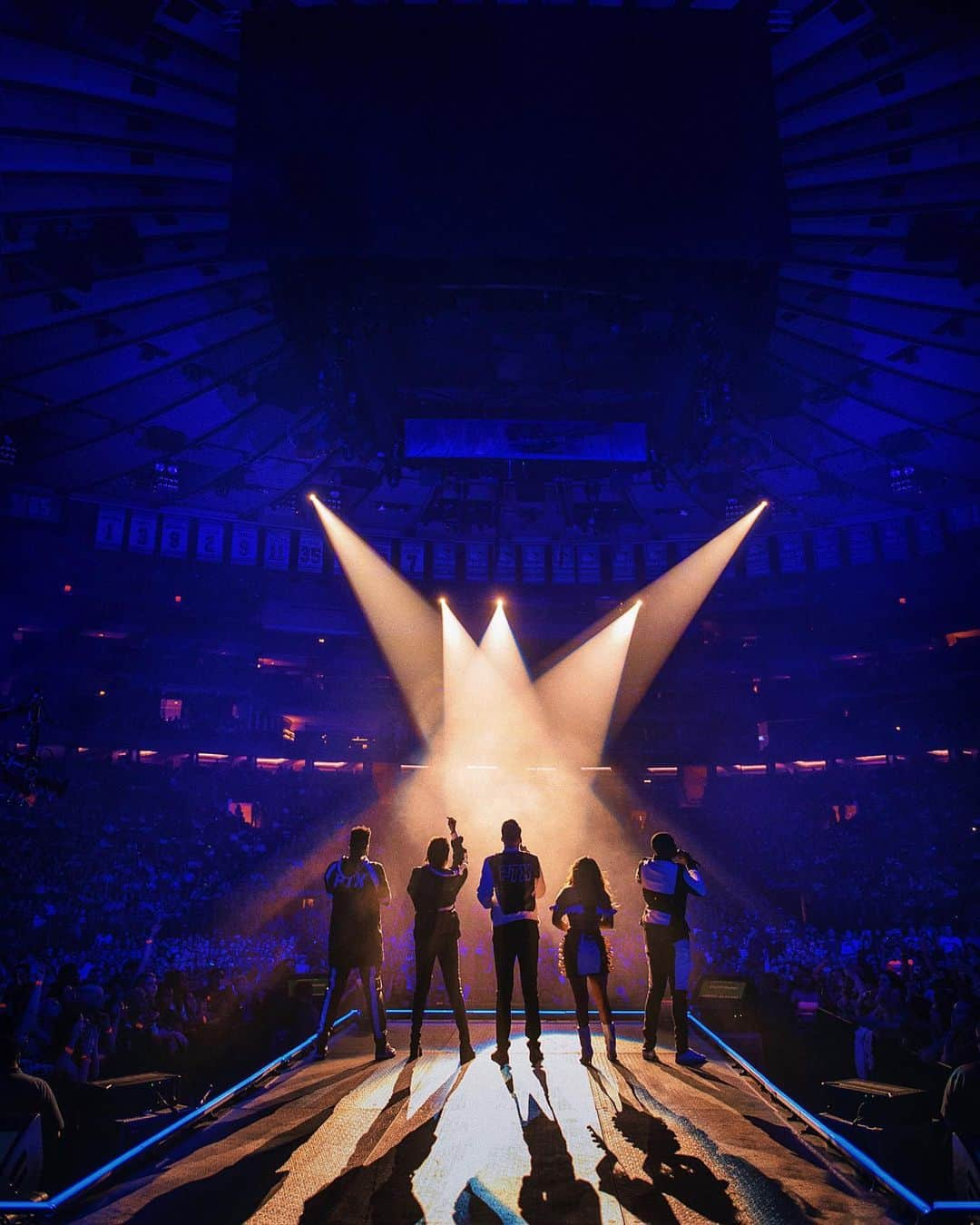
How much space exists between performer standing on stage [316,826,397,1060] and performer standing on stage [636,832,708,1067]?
2339 mm

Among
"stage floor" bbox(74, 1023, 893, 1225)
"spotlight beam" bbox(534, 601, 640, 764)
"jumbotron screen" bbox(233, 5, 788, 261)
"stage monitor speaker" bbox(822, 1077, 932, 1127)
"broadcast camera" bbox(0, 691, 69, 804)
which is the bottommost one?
"stage monitor speaker" bbox(822, 1077, 932, 1127)

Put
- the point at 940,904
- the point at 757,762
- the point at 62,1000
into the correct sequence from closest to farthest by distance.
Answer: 1. the point at 62,1000
2. the point at 940,904
3. the point at 757,762

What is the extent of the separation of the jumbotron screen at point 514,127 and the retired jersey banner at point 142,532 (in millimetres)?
17220

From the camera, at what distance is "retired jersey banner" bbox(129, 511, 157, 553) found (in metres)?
24.9

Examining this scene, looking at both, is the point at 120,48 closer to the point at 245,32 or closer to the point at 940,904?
the point at 245,32

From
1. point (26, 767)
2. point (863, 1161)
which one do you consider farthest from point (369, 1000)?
point (26, 767)

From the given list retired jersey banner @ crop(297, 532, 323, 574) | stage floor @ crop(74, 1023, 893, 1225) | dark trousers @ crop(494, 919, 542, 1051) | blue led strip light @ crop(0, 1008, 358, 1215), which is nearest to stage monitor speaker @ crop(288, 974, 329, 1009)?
blue led strip light @ crop(0, 1008, 358, 1215)

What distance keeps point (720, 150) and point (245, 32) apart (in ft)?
18.1

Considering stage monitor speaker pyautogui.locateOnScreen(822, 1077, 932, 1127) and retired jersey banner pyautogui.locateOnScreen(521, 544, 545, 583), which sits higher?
retired jersey banner pyautogui.locateOnScreen(521, 544, 545, 583)

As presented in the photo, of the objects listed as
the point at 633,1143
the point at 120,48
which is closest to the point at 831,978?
the point at 633,1143

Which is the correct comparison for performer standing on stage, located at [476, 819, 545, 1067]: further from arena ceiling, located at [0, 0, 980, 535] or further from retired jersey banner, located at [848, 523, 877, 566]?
retired jersey banner, located at [848, 523, 877, 566]

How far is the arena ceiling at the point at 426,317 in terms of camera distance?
9812 millimetres

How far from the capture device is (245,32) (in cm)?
932

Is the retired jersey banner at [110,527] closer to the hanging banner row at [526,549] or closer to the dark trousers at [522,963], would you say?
the hanging banner row at [526,549]
